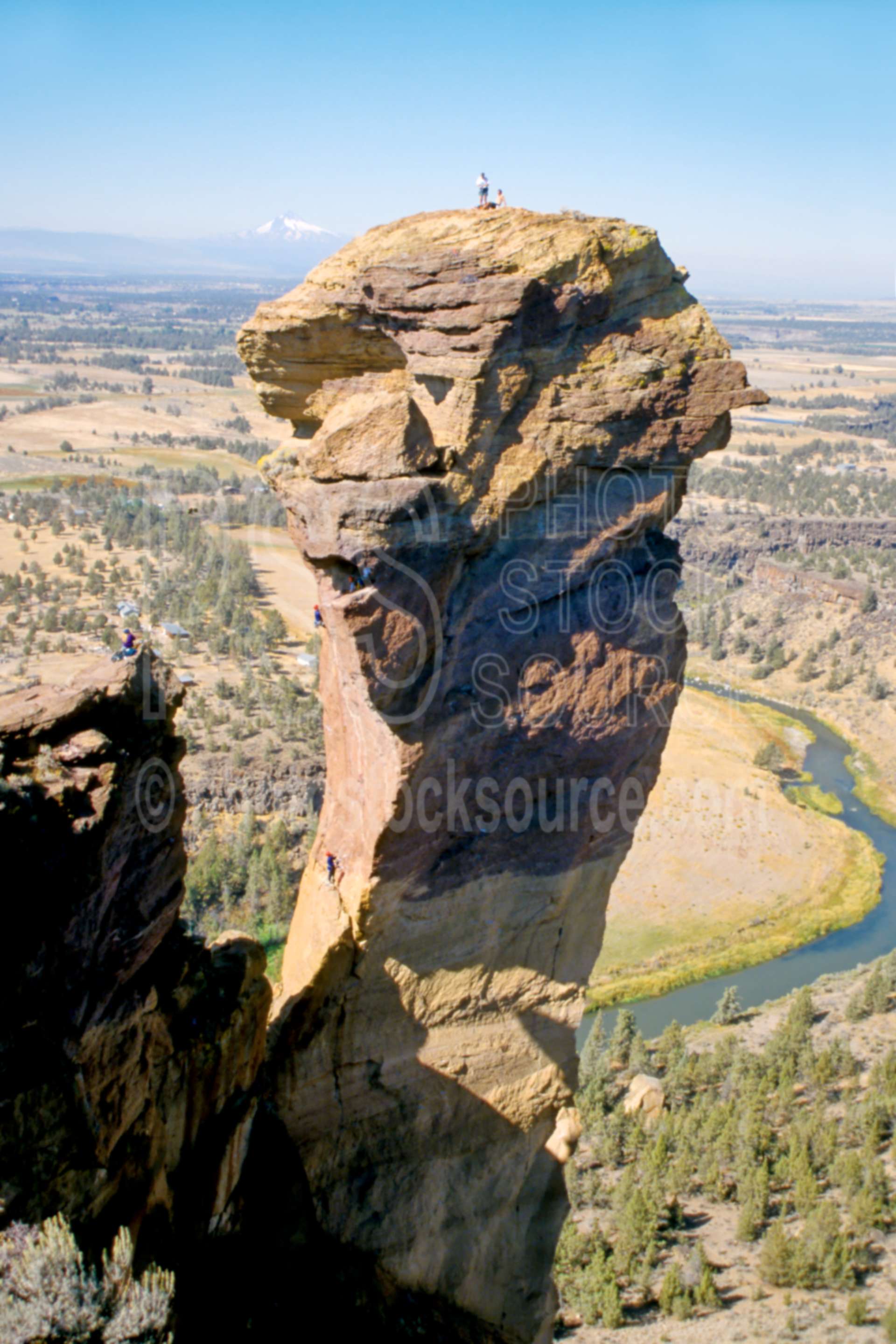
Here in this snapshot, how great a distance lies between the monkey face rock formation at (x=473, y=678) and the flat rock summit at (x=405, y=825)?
41mm

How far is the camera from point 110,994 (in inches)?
383

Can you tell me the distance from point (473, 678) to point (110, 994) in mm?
5362

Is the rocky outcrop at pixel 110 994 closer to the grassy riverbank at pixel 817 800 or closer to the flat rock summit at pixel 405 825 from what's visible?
the flat rock summit at pixel 405 825

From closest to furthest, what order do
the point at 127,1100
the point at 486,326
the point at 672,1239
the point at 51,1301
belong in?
1. the point at 51,1301
2. the point at 127,1100
3. the point at 486,326
4. the point at 672,1239

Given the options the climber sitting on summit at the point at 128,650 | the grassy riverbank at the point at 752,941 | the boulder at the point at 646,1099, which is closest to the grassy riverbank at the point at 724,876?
the grassy riverbank at the point at 752,941

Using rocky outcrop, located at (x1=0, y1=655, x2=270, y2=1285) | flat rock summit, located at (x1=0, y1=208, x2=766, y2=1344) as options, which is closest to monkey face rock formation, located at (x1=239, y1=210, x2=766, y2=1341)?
flat rock summit, located at (x1=0, y1=208, x2=766, y2=1344)

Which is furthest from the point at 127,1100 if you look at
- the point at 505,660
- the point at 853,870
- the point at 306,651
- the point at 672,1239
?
the point at 306,651

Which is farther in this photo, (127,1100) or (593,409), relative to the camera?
(593,409)

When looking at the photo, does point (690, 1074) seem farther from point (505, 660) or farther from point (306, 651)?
point (306, 651)

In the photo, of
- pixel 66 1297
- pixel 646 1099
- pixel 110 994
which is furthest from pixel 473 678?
pixel 646 1099

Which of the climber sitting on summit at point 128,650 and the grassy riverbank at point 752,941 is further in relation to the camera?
the grassy riverbank at point 752,941

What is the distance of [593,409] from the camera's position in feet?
39.3

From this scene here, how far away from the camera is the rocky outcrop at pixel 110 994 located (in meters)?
8.66

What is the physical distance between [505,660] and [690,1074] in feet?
85.3
